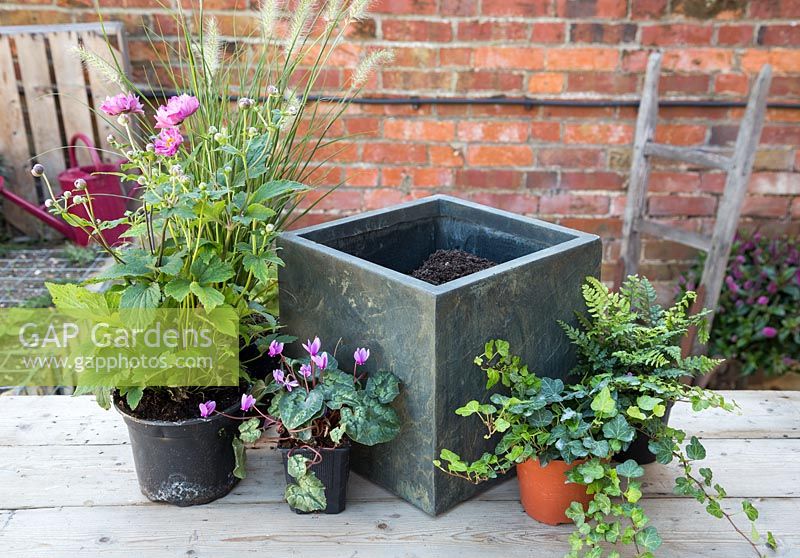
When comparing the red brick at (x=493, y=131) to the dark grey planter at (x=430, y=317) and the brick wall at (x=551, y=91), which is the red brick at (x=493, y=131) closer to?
the brick wall at (x=551, y=91)

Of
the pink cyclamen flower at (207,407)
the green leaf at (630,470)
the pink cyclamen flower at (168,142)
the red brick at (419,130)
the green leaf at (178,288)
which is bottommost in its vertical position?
the green leaf at (630,470)

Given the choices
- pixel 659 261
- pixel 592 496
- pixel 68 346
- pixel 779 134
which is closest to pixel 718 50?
pixel 779 134

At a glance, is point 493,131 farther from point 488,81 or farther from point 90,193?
point 90,193

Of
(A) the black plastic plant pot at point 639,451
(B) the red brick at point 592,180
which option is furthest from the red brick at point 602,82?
(A) the black plastic plant pot at point 639,451

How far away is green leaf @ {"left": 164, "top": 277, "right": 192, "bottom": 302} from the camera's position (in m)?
1.09

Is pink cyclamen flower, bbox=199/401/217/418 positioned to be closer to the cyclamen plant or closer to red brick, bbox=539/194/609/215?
the cyclamen plant

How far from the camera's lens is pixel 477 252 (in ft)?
4.84

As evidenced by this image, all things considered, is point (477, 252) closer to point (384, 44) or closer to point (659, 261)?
point (384, 44)

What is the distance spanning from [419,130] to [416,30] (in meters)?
0.36

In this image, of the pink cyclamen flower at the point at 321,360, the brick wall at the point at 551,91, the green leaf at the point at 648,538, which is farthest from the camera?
the brick wall at the point at 551,91

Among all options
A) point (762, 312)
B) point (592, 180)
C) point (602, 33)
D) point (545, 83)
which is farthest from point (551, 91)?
point (762, 312)

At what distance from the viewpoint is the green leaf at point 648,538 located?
105 cm

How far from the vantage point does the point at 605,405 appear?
1.08 meters

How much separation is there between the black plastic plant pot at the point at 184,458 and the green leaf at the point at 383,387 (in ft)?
0.75
